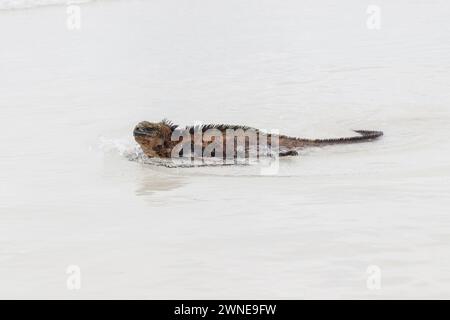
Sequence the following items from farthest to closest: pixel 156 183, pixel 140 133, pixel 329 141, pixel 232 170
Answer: pixel 329 141 < pixel 140 133 < pixel 232 170 < pixel 156 183

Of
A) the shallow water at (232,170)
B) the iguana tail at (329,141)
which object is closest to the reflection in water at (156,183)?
the shallow water at (232,170)

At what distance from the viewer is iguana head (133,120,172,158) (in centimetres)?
916

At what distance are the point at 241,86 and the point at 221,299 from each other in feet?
28.9

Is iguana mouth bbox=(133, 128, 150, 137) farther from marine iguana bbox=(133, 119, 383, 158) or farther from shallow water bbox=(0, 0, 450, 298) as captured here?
shallow water bbox=(0, 0, 450, 298)

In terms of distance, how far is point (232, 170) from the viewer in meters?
8.41

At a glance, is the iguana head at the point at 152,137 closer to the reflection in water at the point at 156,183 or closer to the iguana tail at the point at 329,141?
the reflection in water at the point at 156,183

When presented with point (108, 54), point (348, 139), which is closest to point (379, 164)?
point (348, 139)

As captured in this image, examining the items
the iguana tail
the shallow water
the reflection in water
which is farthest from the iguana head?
the iguana tail

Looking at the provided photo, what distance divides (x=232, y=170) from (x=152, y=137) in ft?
4.16

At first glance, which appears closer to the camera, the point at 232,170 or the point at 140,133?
the point at 232,170

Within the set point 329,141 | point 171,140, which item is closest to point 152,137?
point 171,140

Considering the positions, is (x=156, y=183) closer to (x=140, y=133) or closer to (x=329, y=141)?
(x=140, y=133)
